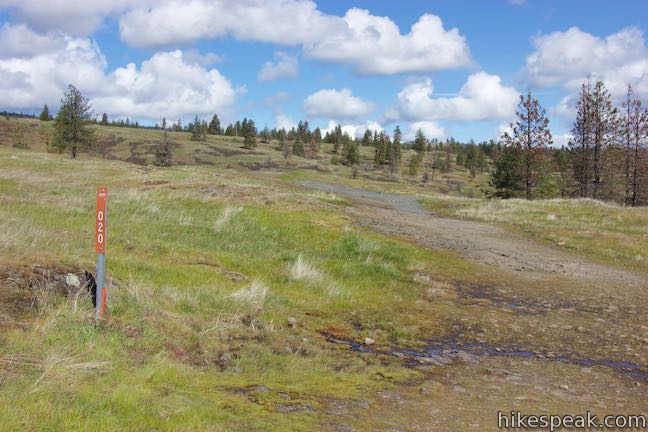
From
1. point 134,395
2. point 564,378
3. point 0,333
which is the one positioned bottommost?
point 564,378

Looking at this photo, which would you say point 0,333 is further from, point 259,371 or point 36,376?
point 259,371

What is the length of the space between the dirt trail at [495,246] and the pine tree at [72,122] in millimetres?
37207

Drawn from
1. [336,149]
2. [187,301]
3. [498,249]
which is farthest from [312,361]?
[336,149]

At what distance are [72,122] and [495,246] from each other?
4465 cm

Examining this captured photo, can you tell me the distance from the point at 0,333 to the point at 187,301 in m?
2.80

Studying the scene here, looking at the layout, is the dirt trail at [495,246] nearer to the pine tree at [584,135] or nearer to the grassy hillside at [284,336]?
the grassy hillside at [284,336]

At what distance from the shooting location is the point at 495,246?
18.1 metres

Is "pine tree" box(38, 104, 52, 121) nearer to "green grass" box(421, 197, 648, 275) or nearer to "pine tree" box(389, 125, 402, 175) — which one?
"pine tree" box(389, 125, 402, 175)

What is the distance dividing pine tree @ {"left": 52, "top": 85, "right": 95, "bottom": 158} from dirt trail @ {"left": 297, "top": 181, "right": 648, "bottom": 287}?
3721 cm

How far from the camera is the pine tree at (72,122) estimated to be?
49125mm

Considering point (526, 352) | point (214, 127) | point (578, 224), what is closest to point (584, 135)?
point (578, 224)

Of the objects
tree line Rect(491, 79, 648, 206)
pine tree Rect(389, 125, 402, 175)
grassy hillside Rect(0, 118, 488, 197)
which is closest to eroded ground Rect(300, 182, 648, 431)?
tree line Rect(491, 79, 648, 206)

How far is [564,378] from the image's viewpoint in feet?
22.2

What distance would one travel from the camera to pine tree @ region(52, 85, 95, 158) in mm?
49125
